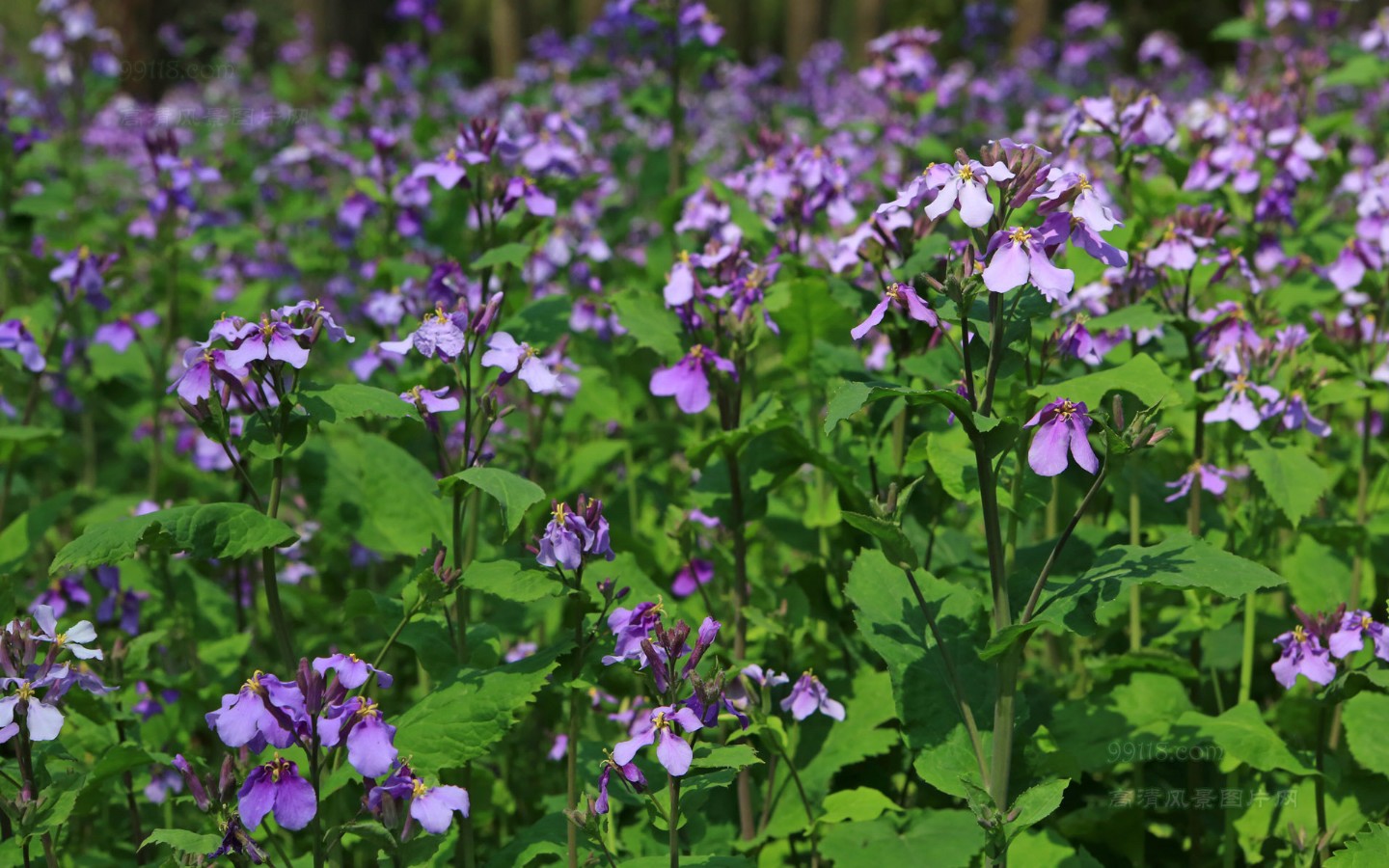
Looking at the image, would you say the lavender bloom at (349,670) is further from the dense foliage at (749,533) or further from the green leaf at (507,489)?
the green leaf at (507,489)

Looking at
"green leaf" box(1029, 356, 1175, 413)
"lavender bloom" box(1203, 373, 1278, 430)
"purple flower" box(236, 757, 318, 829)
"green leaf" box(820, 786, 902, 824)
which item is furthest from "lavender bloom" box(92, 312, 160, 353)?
"lavender bloom" box(1203, 373, 1278, 430)

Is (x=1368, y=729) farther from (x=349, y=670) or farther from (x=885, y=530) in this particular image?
(x=349, y=670)

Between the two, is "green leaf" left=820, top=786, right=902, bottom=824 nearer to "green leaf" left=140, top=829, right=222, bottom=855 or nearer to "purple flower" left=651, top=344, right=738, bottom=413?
"purple flower" left=651, top=344, right=738, bottom=413

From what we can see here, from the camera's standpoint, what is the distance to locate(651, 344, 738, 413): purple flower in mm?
3033

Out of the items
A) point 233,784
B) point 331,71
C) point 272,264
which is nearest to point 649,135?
point 272,264

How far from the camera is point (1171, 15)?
2431cm

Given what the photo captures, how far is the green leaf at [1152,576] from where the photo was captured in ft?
6.97

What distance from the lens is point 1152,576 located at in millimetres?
2156

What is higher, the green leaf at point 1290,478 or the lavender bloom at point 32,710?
the green leaf at point 1290,478

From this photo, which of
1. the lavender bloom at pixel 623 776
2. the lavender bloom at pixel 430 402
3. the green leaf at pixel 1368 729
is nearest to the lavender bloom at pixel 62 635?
the lavender bloom at pixel 430 402

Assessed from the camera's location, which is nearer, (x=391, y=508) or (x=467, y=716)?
(x=467, y=716)

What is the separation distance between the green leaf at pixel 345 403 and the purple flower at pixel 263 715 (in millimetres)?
535

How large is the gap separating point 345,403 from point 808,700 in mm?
1314

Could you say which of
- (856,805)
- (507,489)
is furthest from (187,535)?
(856,805)
